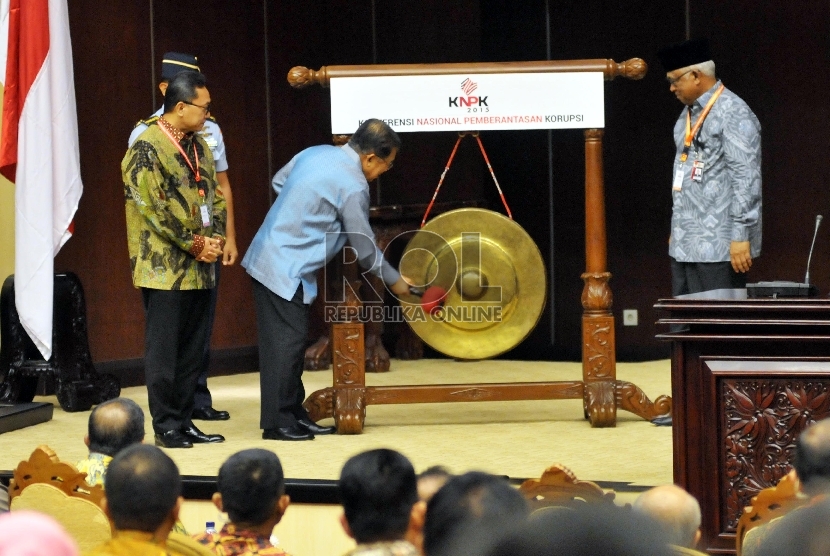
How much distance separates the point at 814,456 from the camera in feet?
7.09

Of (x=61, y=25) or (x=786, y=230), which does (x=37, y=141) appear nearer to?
(x=61, y=25)

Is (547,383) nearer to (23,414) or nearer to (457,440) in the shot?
(457,440)

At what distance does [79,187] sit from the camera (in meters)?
5.32

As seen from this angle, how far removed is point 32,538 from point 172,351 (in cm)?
311

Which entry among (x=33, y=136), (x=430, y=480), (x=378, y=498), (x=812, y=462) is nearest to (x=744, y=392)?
(x=812, y=462)

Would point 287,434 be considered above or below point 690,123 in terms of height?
below

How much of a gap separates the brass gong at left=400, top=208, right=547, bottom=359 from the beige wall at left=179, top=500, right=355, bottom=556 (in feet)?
5.02

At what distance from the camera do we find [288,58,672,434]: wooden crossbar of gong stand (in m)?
4.70

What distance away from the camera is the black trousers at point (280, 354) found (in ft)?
14.9

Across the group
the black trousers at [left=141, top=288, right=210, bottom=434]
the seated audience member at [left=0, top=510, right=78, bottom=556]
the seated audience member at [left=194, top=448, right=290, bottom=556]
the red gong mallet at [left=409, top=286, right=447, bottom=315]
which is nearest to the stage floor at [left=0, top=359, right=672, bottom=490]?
the black trousers at [left=141, top=288, right=210, bottom=434]

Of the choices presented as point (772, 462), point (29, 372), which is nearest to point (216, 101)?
point (29, 372)

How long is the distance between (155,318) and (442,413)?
4.68 ft

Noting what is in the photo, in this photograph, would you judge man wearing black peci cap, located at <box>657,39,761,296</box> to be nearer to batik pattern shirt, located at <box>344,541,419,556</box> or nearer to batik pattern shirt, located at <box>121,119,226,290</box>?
batik pattern shirt, located at <box>121,119,226,290</box>

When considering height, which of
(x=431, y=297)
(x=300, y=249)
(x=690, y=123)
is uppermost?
(x=690, y=123)
